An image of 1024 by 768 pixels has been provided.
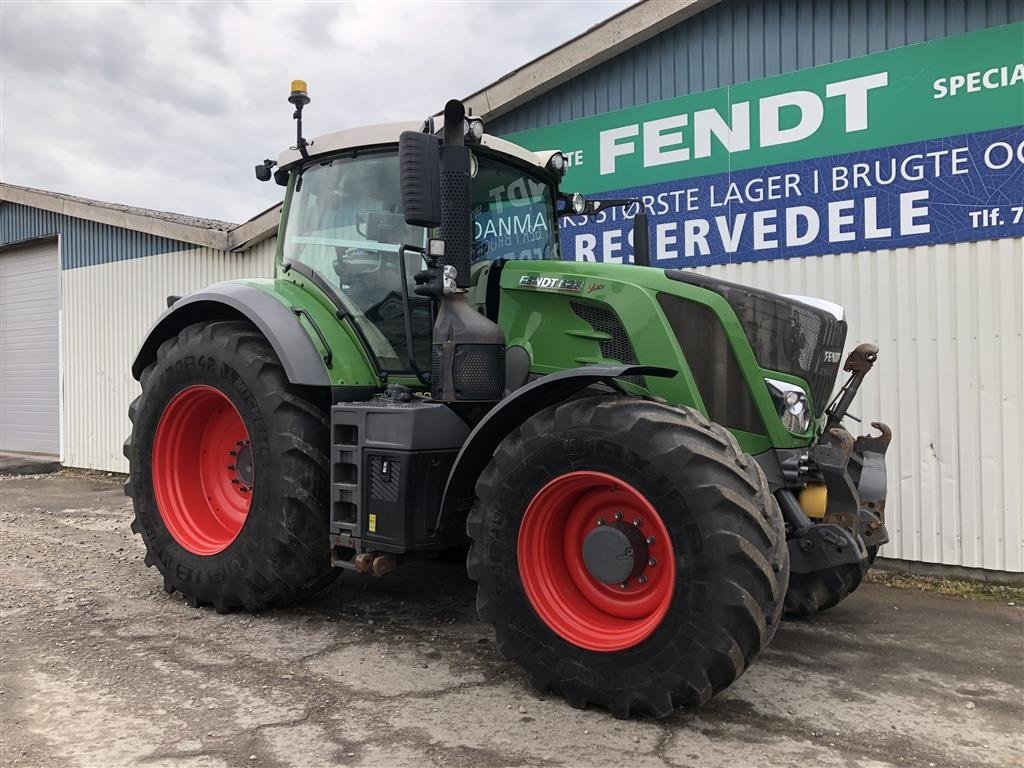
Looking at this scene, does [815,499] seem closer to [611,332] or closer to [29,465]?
[611,332]

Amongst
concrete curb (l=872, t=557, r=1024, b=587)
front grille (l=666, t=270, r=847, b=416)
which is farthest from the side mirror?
concrete curb (l=872, t=557, r=1024, b=587)

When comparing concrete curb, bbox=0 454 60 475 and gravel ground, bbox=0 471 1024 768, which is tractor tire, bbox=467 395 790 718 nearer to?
gravel ground, bbox=0 471 1024 768

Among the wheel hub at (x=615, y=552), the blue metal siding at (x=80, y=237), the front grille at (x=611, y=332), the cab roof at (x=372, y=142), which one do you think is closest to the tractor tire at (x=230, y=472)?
the cab roof at (x=372, y=142)

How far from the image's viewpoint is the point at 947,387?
5.80 metres

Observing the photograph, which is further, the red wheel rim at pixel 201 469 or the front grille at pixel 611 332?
the red wheel rim at pixel 201 469

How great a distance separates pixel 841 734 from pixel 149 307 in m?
10.7

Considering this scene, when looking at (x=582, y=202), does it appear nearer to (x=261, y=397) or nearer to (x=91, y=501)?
(x=261, y=397)

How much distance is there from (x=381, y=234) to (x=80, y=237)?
1001 cm

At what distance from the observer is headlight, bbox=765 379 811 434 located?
3869mm

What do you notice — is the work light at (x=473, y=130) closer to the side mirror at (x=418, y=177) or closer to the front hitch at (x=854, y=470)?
the side mirror at (x=418, y=177)

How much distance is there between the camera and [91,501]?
936 cm

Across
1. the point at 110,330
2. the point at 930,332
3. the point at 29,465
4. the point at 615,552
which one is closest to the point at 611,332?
the point at 615,552

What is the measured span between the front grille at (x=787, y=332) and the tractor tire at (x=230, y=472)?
2121 mm

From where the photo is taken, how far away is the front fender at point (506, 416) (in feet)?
11.1
